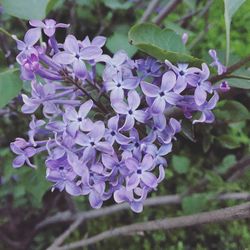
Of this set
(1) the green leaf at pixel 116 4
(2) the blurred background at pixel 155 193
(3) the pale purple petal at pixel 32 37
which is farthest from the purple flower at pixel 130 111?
(1) the green leaf at pixel 116 4

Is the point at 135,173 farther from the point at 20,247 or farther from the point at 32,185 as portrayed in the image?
the point at 20,247

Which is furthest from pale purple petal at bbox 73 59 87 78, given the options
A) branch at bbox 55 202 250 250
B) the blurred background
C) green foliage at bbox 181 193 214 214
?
green foliage at bbox 181 193 214 214

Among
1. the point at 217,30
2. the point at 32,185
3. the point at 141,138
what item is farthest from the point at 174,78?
the point at 217,30

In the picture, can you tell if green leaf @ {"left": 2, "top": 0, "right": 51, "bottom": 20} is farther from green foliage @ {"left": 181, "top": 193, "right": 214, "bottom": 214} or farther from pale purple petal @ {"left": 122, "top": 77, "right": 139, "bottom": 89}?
green foliage @ {"left": 181, "top": 193, "right": 214, "bottom": 214}

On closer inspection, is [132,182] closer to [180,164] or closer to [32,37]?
[32,37]

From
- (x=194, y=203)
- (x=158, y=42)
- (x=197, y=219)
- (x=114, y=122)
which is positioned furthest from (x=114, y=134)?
(x=194, y=203)

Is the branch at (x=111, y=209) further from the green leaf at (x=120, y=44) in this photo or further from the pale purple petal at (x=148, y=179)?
the pale purple petal at (x=148, y=179)
